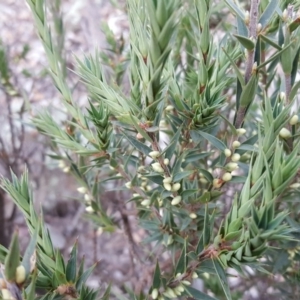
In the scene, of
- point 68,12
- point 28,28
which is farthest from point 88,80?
point 28,28

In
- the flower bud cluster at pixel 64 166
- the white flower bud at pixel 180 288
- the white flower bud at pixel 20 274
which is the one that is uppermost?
the white flower bud at pixel 20 274

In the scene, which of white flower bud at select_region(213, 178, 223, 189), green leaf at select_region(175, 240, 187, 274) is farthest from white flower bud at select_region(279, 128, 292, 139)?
green leaf at select_region(175, 240, 187, 274)

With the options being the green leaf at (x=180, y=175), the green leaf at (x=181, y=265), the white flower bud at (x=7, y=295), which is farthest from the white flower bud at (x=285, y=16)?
the white flower bud at (x=7, y=295)

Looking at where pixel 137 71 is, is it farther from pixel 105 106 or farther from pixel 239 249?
pixel 239 249

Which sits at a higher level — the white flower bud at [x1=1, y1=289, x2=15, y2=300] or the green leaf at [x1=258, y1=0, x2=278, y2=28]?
the green leaf at [x1=258, y1=0, x2=278, y2=28]

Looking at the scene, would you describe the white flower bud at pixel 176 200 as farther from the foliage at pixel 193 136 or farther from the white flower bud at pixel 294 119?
the white flower bud at pixel 294 119

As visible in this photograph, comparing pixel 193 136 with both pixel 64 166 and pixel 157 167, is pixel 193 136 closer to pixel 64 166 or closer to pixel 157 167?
pixel 157 167

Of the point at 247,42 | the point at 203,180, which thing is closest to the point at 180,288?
the point at 203,180

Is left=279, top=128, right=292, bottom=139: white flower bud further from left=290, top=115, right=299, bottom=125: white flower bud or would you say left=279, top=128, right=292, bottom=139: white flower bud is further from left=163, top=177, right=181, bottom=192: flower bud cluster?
left=163, top=177, right=181, bottom=192: flower bud cluster
